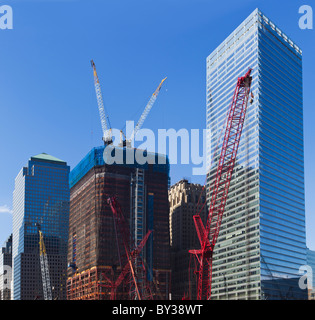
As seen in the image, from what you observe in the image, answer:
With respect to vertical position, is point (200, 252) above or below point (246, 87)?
below

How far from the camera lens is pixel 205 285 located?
169 meters
